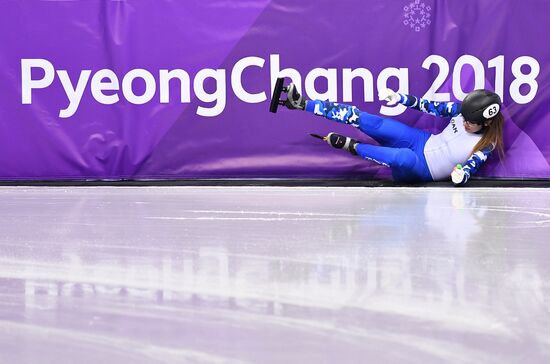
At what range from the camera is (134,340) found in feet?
3.80

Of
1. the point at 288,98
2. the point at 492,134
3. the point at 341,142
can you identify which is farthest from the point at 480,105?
the point at 288,98

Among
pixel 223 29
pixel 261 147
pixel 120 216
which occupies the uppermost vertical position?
pixel 223 29

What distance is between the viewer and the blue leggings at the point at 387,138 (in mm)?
3283

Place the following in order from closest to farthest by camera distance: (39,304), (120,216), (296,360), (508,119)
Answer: (296,360), (39,304), (120,216), (508,119)

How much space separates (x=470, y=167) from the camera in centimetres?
317

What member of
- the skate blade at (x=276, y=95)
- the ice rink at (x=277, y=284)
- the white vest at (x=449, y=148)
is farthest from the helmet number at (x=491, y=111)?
the skate blade at (x=276, y=95)

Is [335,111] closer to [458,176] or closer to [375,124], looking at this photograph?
[375,124]

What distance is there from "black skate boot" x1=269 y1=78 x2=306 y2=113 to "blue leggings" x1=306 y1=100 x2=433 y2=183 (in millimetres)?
63

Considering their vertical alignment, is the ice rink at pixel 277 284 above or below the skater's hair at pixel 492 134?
below

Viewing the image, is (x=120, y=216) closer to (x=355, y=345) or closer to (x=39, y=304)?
(x=39, y=304)

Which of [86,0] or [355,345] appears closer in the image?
[355,345]

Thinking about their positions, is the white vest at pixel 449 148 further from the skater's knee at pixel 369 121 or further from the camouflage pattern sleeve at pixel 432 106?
the skater's knee at pixel 369 121

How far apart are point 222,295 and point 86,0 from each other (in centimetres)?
260

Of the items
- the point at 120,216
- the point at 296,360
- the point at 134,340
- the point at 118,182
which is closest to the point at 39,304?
the point at 134,340
